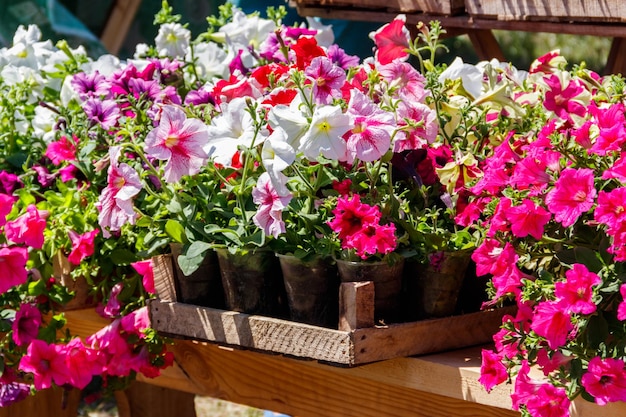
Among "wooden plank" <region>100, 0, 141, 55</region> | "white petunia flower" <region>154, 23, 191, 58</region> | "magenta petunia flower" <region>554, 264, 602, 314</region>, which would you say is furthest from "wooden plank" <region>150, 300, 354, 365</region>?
"wooden plank" <region>100, 0, 141, 55</region>

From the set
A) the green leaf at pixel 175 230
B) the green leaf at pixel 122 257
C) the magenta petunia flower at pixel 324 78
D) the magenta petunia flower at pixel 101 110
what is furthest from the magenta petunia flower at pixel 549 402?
the magenta petunia flower at pixel 101 110

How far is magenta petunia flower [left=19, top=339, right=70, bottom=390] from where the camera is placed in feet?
5.68

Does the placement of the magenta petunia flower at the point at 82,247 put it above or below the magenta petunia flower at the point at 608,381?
above

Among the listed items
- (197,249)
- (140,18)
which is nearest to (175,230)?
(197,249)

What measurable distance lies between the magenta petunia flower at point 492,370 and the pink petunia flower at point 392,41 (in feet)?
1.66

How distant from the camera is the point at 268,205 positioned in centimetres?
134

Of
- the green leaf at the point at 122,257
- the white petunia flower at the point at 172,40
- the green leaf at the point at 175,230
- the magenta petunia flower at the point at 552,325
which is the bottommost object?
the magenta petunia flower at the point at 552,325

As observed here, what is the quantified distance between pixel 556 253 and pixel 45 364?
3.11 feet

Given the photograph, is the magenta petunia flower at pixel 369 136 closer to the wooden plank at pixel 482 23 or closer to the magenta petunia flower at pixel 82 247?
the magenta petunia flower at pixel 82 247

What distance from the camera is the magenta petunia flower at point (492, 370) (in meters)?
1.24

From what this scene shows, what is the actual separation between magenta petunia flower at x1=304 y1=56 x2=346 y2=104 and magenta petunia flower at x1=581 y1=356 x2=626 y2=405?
51cm

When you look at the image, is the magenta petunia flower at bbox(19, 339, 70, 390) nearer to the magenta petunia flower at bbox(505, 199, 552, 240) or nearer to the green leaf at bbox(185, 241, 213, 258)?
the green leaf at bbox(185, 241, 213, 258)

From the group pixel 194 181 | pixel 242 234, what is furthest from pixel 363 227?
pixel 194 181

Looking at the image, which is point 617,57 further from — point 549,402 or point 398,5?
point 549,402
